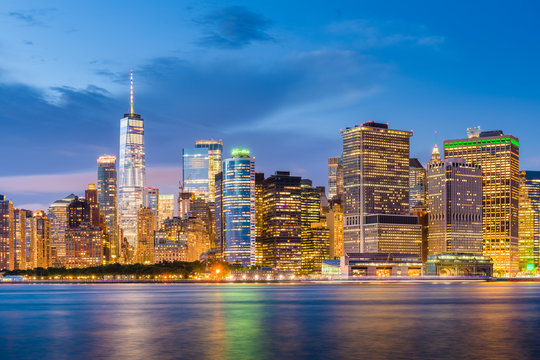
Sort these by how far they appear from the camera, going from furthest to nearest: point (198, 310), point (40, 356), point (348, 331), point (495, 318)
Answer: point (198, 310) < point (495, 318) < point (348, 331) < point (40, 356)

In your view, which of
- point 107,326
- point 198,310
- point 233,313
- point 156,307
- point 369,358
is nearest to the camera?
point 369,358

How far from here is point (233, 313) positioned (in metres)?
126

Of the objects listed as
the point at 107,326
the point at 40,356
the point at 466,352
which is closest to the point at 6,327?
the point at 107,326

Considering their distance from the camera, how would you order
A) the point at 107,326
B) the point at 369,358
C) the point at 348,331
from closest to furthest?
the point at 369,358
the point at 348,331
the point at 107,326

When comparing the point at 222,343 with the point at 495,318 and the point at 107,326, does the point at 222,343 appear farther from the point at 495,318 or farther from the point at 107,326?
the point at 495,318

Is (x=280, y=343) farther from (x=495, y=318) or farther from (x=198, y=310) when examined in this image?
(x=198, y=310)

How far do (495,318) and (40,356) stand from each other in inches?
2588

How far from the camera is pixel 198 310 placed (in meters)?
134

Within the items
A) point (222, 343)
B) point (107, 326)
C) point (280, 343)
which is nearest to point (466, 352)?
point (280, 343)

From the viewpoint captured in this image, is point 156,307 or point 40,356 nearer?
point 40,356

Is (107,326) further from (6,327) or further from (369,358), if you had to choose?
(369,358)

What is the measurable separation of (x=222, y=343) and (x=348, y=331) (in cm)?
1905

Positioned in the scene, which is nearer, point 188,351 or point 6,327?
point 188,351

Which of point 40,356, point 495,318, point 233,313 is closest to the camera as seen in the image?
point 40,356
